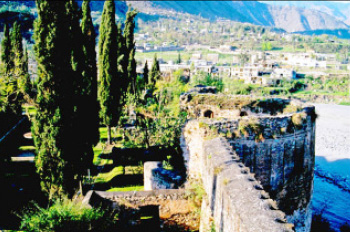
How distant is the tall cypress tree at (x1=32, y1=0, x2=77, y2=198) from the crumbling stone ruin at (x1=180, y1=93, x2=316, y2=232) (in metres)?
4.76

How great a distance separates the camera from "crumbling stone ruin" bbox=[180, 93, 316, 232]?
17.7 ft

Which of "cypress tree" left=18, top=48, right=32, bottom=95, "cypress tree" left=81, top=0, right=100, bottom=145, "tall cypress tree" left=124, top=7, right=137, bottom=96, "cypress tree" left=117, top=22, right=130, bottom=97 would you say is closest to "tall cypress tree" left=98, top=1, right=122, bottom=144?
"cypress tree" left=81, top=0, right=100, bottom=145

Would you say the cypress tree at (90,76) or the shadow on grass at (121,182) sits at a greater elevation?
the cypress tree at (90,76)

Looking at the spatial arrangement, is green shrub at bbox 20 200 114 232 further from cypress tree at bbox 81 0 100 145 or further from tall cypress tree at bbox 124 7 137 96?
tall cypress tree at bbox 124 7 137 96

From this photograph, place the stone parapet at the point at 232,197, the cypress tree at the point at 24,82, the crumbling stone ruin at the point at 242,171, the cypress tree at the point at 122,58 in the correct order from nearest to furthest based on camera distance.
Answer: the stone parapet at the point at 232,197, the crumbling stone ruin at the point at 242,171, the cypress tree at the point at 24,82, the cypress tree at the point at 122,58

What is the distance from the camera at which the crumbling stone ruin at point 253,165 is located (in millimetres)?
5402

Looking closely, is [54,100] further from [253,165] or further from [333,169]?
[333,169]

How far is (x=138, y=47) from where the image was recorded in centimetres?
10606

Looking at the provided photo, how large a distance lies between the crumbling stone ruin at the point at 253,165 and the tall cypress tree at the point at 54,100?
187 inches

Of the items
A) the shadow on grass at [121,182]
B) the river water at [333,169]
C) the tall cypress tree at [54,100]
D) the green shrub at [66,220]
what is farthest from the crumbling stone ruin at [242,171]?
the river water at [333,169]

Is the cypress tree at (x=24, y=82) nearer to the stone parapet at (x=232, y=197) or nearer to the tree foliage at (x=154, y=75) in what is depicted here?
the stone parapet at (x=232, y=197)

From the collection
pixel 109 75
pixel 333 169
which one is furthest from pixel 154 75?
pixel 333 169

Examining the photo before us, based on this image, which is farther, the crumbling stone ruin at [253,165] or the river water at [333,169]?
the river water at [333,169]

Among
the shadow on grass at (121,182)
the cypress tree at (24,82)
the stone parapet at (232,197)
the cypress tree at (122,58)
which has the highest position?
the cypress tree at (122,58)
